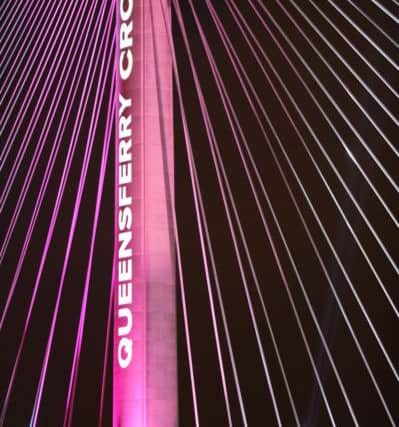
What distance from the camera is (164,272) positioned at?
2495cm

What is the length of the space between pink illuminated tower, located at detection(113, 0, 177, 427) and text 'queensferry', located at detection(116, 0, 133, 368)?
21 mm

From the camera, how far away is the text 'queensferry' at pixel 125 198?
24.5 m

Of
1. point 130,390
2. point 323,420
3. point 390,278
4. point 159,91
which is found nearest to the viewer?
point 130,390

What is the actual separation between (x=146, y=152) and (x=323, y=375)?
18325mm

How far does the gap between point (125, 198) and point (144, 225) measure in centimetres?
84

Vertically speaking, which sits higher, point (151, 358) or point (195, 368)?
point (195, 368)

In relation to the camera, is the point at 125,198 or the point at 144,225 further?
the point at 125,198

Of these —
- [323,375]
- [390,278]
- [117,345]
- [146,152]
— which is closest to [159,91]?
[146,152]

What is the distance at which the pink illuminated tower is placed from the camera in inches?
953

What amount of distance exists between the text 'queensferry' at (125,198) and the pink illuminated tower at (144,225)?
0.07 ft

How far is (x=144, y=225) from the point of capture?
81.7 feet

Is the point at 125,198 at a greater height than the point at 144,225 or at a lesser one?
greater

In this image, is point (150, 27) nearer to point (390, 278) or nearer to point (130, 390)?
point (130, 390)

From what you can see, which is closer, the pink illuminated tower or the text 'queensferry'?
the pink illuminated tower
